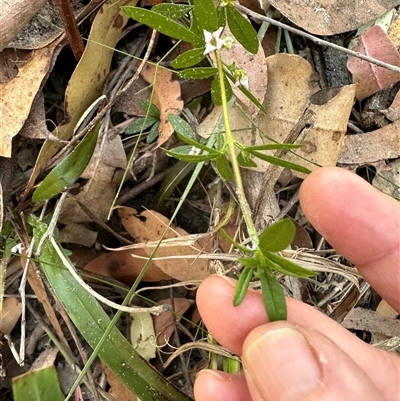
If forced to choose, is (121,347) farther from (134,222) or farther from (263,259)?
(263,259)

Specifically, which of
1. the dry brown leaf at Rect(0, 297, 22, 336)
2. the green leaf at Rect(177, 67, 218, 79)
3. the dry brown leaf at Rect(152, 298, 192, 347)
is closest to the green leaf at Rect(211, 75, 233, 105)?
the green leaf at Rect(177, 67, 218, 79)

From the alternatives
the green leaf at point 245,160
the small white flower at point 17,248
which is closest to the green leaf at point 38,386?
the small white flower at point 17,248

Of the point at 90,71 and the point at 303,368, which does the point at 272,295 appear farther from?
the point at 90,71

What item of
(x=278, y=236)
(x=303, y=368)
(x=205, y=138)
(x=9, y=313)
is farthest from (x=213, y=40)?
(x=9, y=313)

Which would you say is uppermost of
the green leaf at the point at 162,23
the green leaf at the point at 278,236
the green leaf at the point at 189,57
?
the green leaf at the point at 162,23

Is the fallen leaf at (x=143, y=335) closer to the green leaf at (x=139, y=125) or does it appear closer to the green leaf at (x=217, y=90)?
the green leaf at (x=139, y=125)

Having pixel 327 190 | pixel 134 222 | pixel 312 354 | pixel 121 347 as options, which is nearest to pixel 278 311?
pixel 312 354

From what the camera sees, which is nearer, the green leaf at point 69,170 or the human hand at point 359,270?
the human hand at point 359,270

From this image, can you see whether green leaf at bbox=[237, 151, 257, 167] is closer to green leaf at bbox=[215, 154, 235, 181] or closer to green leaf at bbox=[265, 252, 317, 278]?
green leaf at bbox=[215, 154, 235, 181]
